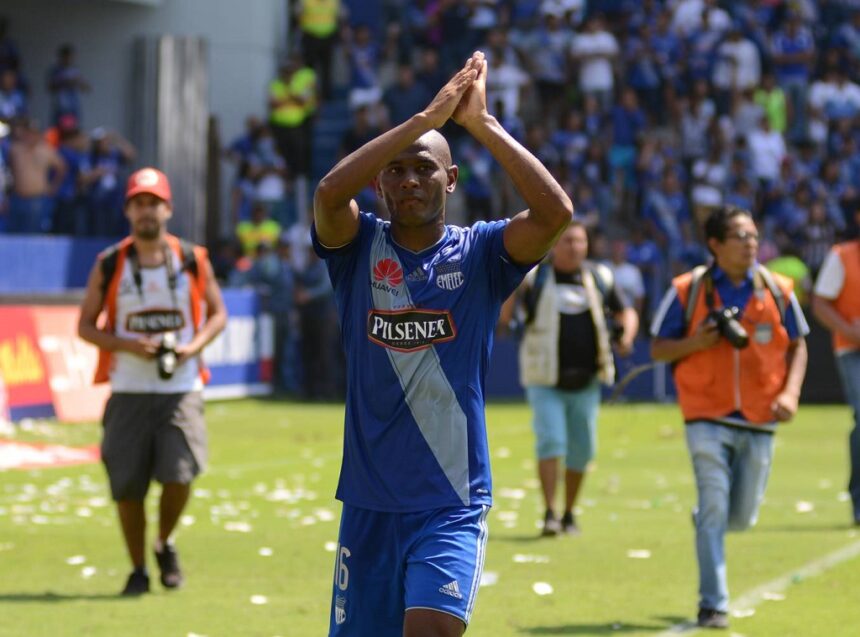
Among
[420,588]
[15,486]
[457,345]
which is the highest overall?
[457,345]

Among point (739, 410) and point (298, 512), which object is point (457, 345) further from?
point (298, 512)

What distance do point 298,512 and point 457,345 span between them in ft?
23.9

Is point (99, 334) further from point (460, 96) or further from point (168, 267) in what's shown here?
point (460, 96)

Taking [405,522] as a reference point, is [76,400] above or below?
below

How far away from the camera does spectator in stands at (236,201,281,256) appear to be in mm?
26422

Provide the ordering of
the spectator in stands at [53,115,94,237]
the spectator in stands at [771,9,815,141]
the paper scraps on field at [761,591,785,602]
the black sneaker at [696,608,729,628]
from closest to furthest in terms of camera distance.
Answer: the black sneaker at [696,608,729,628] → the paper scraps on field at [761,591,785,602] → the spectator in stands at [53,115,94,237] → the spectator in stands at [771,9,815,141]

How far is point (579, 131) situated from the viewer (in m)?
27.1

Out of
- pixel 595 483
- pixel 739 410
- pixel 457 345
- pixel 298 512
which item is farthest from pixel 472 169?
pixel 457 345

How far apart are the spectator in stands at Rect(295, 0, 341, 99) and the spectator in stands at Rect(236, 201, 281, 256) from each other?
3.94 metres

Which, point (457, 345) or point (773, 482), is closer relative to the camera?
point (457, 345)

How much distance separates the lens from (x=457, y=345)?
535cm

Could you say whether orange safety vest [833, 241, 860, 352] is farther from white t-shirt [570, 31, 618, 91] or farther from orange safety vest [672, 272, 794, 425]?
white t-shirt [570, 31, 618, 91]

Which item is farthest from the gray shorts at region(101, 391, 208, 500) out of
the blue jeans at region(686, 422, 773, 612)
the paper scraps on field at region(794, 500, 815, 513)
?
the paper scraps on field at region(794, 500, 815, 513)

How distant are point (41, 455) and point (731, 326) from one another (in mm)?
9554
